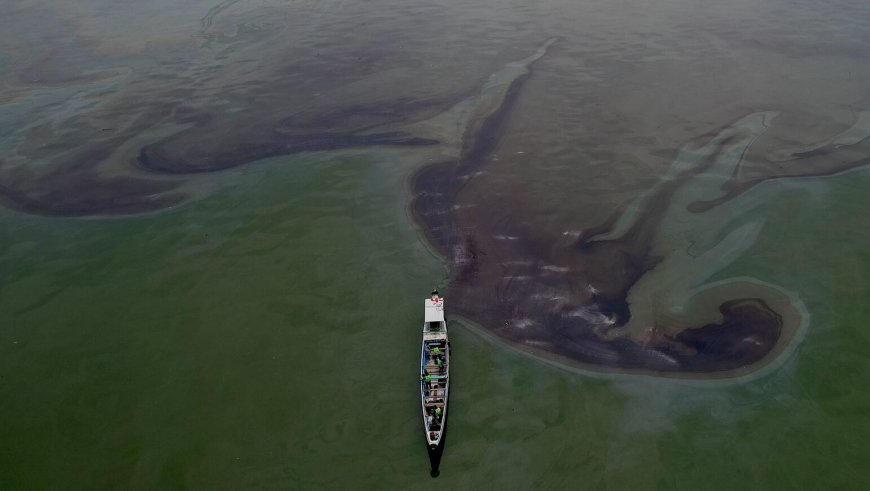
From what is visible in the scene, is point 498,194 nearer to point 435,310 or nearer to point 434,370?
point 435,310

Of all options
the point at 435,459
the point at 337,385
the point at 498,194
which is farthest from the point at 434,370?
the point at 498,194

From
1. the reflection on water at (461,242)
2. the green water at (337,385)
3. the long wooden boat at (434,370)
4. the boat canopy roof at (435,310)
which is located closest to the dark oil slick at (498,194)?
the reflection on water at (461,242)

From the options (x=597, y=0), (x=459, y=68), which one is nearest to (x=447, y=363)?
(x=459, y=68)

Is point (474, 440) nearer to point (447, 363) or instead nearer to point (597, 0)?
point (447, 363)

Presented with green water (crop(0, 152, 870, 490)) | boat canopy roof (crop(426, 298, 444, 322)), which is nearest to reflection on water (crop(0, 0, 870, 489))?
green water (crop(0, 152, 870, 490))

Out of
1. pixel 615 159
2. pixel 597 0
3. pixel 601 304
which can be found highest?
pixel 597 0

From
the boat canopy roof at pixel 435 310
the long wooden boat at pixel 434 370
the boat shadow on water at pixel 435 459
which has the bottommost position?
the boat shadow on water at pixel 435 459

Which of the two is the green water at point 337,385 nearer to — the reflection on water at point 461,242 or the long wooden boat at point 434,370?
the reflection on water at point 461,242
